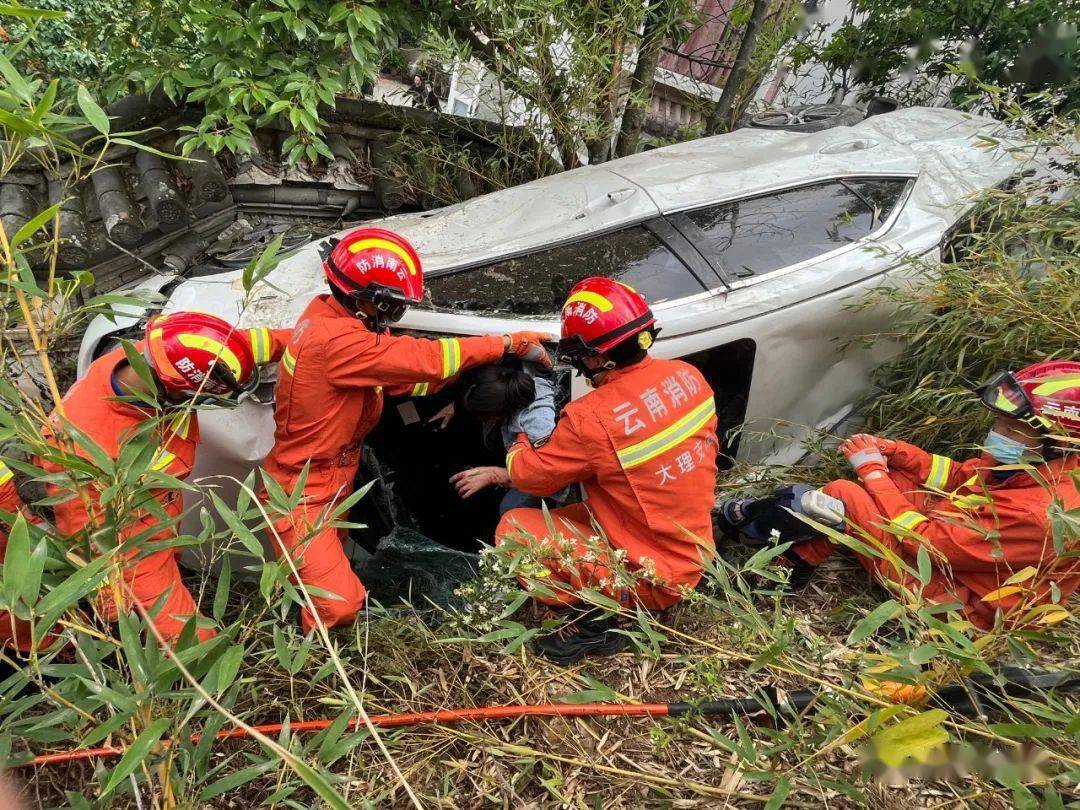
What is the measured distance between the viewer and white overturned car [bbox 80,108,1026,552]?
2.62m

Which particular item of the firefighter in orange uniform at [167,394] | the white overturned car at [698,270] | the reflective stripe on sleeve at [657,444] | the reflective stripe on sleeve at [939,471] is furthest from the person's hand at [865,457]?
the firefighter in orange uniform at [167,394]

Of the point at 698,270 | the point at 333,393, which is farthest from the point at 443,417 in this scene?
the point at 698,270

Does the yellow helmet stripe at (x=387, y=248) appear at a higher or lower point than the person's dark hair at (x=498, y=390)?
higher

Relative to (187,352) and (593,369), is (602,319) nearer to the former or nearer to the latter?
(593,369)

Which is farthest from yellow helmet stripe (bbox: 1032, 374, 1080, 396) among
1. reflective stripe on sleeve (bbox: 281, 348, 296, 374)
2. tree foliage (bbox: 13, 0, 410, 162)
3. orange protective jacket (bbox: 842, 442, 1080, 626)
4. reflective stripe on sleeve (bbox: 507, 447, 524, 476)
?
tree foliage (bbox: 13, 0, 410, 162)

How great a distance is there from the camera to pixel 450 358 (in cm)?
228

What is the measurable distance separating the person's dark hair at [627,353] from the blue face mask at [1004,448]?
1190 millimetres

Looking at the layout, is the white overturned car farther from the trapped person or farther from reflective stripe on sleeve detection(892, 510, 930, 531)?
reflective stripe on sleeve detection(892, 510, 930, 531)

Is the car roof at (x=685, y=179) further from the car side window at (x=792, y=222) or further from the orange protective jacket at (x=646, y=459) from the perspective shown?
the orange protective jacket at (x=646, y=459)

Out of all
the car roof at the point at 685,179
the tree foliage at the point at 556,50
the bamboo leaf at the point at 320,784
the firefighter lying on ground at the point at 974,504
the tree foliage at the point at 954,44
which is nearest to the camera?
the bamboo leaf at the point at 320,784

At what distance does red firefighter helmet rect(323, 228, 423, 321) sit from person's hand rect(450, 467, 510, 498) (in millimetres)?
657

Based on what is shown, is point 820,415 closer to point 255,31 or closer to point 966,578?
point 966,578

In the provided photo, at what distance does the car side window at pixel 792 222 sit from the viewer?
3.00 metres

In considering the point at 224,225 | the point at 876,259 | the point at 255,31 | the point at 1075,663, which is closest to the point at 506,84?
the point at 255,31
